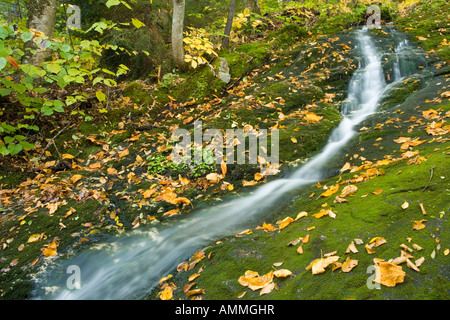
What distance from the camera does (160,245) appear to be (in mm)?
3408

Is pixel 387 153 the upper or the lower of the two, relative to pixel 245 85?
lower

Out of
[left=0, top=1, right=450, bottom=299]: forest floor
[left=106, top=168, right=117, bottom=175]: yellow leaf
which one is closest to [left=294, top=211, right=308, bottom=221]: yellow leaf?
[left=0, top=1, right=450, bottom=299]: forest floor

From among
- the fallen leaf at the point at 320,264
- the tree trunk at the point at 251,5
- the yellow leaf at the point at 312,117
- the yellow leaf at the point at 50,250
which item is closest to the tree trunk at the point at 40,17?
the yellow leaf at the point at 50,250

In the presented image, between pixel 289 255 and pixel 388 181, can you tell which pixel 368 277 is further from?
pixel 388 181

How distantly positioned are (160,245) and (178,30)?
6503 mm

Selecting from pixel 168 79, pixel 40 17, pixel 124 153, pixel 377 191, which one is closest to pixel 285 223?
pixel 377 191

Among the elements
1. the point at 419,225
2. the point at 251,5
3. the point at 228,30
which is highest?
the point at 251,5

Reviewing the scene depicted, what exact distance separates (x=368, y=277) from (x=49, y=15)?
8.48 meters

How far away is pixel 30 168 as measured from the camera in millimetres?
5289

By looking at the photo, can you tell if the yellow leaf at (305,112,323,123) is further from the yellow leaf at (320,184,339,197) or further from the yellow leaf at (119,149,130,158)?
the yellow leaf at (119,149,130,158)

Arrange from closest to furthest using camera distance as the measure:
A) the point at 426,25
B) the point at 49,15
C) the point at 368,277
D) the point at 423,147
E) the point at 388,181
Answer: the point at 368,277
the point at 388,181
the point at 423,147
the point at 49,15
the point at 426,25

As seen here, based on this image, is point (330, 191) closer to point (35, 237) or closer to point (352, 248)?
point (352, 248)
